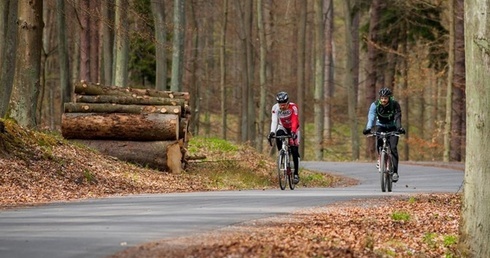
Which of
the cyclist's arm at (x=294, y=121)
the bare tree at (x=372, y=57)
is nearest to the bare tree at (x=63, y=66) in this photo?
the bare tree at (x=372, y=57)

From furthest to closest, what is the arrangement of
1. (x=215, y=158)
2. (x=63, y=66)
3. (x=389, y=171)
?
(x=63, y=66) < (x=215, y=158) < (x=389, y=171)

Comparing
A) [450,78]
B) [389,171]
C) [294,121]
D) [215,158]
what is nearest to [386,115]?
[389,171]

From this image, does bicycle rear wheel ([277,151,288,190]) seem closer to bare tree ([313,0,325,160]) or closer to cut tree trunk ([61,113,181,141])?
cut tree trunk ([61,113,181,141])

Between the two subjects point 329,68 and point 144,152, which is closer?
point 144,152

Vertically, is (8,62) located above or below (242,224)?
above

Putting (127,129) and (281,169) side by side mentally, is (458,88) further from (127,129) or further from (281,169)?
(281,169)

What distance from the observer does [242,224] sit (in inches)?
527

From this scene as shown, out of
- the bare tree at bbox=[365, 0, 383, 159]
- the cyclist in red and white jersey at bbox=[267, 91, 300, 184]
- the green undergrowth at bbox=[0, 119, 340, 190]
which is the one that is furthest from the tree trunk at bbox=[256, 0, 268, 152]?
the cyclist in red and white jersey at bbox=[267, 91, 300, 184]

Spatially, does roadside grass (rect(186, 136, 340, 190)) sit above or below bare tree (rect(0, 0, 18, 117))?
below

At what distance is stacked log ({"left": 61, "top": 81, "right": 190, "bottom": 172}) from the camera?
26.4 meters

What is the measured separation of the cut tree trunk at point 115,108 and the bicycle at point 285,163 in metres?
4.43

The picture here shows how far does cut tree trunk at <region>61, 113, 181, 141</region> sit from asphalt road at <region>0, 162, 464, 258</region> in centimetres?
640

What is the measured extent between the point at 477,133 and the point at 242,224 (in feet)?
9.61

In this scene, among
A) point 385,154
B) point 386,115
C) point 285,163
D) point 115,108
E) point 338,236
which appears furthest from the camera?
point 115,108
